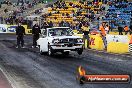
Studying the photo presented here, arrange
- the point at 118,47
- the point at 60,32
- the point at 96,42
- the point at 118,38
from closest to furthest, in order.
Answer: the point at 60,32, the point at 118,47, the point at 118,38, the point at 96,42

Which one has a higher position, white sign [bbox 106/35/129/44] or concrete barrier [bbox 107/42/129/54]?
white sign [bbox 106/35/129/44]

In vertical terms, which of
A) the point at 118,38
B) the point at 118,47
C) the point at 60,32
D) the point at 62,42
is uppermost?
the point at 60,32

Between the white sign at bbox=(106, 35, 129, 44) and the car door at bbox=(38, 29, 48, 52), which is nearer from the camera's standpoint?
the car door at bbox=(38, 29, 48, 52)

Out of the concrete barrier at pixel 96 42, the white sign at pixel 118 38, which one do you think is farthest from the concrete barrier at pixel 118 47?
the concrete barrier at pixel 96 42

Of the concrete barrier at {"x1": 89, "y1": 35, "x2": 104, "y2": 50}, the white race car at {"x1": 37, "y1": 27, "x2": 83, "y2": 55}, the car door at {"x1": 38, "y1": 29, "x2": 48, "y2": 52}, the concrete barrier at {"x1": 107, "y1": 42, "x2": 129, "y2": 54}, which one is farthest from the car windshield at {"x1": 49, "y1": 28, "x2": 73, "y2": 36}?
the concrete barrier at {"x1": 89, "y1": 35, "x2": 104, "y2": 50}

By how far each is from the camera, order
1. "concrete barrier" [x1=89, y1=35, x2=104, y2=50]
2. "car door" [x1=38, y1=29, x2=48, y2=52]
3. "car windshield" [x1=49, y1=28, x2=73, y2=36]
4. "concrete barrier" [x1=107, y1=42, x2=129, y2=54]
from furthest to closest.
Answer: "concrete barrier" [x1=89, y1=35, x2=104, y2=50] < "concrete barrier" [x1=107, y1=42, x2=129, y2=54] < "car door" [x1=38, y1=29, x2=48, y2=52] < "car windshield" [x1=49, y1=28, x2=73, y2=36]

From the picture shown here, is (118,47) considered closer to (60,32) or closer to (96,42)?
(96,42)

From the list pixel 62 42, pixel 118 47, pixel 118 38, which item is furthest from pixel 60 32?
pixel 118 38

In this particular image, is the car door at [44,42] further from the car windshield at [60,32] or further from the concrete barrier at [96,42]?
the concrete barrier at [96,42]

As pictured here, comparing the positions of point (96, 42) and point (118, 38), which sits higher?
point (118, 38)

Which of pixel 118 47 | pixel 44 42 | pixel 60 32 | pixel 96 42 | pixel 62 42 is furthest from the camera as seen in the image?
pixel 96 42

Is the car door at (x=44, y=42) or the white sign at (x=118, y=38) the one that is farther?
the white sign at (x=118, y=38)

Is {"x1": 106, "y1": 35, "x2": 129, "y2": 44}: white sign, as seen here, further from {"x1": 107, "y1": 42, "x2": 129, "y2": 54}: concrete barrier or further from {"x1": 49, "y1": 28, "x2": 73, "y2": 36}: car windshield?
{"x1": 49, "y1": 28, "x2": 73, "y2": 36}: car windshield

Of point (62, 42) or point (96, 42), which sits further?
point (96, 42)
